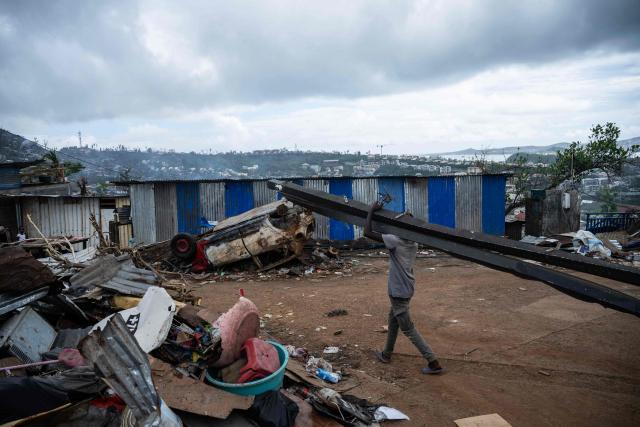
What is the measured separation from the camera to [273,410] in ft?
11.3

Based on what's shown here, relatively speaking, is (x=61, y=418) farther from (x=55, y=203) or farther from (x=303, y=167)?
(x=303, y=167)

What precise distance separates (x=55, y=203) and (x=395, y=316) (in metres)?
18.7

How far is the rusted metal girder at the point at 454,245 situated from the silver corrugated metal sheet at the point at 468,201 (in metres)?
13.9

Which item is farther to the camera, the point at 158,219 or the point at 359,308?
the point at 158,219

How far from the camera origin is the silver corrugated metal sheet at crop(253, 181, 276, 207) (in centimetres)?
1485

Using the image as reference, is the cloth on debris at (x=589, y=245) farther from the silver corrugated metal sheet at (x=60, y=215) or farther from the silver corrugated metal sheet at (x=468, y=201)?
the silver corrugated metal sheet at (x=60, y=215)

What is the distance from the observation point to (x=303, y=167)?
5050 centimetres

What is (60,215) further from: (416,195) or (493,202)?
(493,202)

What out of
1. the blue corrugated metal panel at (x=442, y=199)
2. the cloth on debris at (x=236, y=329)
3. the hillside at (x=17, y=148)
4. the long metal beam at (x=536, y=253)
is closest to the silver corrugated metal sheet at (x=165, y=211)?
the blue corrugated metal panel at (x=442, y=199)

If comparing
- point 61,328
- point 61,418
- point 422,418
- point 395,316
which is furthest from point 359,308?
point 61,418

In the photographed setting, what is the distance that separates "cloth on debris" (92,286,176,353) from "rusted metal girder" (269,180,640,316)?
174 centimetres

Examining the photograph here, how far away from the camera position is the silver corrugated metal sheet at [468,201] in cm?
1611

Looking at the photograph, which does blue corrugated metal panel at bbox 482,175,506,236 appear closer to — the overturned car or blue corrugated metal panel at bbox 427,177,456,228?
blue corrugated metal panel at bbox 427,177,456,228

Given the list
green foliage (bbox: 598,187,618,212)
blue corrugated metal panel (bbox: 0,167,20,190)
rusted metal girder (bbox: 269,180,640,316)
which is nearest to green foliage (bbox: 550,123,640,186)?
green foliage (bbox: 598,187,618,212)
